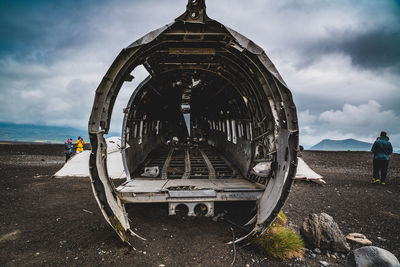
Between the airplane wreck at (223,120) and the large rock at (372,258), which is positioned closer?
the large rock at (372,258)

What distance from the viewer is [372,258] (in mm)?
2959

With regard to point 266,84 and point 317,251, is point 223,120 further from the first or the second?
point 317,251

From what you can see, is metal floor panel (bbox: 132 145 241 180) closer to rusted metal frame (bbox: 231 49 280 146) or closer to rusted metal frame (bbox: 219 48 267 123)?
rusted metal frame (bbox: 219 48 267 123)

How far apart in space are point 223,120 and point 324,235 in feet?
21.7

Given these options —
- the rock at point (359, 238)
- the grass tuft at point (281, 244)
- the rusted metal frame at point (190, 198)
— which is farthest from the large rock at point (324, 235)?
the rusted metal frame at point (190, 198)

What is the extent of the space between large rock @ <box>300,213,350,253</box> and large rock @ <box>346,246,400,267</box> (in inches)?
36.1

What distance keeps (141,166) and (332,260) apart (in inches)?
239

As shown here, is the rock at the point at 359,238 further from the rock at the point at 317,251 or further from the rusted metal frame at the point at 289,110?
the rusted metal frame at the point at 289,110

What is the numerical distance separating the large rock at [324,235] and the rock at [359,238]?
505 millimetres

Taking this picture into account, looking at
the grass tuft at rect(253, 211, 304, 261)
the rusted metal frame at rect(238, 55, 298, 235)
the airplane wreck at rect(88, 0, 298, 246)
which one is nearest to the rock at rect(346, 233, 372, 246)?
the grass tuft at rect(253, 211, 304, 261)

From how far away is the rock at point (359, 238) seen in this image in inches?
172

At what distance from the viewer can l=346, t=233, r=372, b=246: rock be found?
172 inches

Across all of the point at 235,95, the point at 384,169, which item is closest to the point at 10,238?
the point at 235,95

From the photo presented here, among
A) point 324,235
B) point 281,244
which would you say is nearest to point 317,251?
point 324,235
